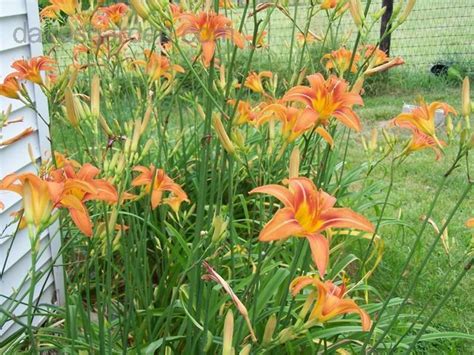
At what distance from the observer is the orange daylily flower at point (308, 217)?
97 centimetres

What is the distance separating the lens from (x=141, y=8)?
1.34m

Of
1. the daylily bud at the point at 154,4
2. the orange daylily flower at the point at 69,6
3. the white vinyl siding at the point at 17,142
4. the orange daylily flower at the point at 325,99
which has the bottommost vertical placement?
the white vinyl siding at the point at 17,142

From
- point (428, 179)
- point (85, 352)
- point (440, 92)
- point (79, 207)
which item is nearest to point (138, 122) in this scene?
point (79, 207)

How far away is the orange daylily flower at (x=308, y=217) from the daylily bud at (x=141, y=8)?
1.76ft

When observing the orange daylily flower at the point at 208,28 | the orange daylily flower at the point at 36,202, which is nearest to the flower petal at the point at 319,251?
the orange daylily flower at the point at 36,202

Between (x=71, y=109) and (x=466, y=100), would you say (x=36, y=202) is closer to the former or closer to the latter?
(x=71, y=109)

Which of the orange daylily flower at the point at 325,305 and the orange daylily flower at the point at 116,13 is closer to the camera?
the orange daylily flower at the point at 325,305

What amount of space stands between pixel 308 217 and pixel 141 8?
0.61 meters

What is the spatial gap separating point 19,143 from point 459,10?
8.12 metres

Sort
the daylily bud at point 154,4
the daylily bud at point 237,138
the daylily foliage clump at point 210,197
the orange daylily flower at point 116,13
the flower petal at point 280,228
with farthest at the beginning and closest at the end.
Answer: the orange daylily flower at point 116,13 → the daylily bud at point 237,138 → the daylily bud at point 154,4 → the daylily foliage clump at point 210,197 → the flower petal at point 280,228

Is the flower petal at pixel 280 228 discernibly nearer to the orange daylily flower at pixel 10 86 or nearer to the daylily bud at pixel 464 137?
the daylily bud at pixel 464 137

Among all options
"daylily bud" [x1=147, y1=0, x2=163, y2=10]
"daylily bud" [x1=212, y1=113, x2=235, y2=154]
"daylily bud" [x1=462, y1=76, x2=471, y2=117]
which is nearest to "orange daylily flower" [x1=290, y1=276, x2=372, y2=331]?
"daylily bud" [x1=212, y1=113, x2=235, y2=154]

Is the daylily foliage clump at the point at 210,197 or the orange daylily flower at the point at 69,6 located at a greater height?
the orange daylily flower at the point at 69,6

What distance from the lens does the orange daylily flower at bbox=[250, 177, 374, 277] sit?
0.97 meters
